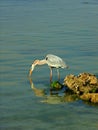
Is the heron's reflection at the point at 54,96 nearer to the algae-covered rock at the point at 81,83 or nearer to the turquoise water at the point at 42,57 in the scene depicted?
the turquoise water at the point at 42,57

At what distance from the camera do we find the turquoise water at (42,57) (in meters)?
11.6

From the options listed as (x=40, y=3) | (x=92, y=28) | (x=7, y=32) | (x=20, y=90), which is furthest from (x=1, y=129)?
(x=40, y=3)

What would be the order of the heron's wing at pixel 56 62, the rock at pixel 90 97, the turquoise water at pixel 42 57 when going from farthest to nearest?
1. the heron's wing at pixel 56 62
2. the rock at pixel 90 97
3. the turquoise water at pixel 42 57

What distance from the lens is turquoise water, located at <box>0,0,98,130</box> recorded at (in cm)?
1157

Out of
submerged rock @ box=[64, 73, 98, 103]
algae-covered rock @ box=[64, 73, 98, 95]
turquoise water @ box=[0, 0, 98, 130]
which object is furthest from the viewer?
algae-covered rock @ box=[64, 73, 98, 95]

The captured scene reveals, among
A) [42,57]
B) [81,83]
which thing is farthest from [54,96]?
[42,57]

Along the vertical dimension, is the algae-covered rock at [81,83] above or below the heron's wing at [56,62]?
below

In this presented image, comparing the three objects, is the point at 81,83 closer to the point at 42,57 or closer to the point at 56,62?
the point at 56,62

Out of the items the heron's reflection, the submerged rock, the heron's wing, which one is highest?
the heron's wing

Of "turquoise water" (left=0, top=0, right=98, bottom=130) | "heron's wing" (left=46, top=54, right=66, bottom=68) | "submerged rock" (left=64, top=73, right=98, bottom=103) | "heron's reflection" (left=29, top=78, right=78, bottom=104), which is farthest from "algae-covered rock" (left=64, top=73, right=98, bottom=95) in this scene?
"heron's wing" (left=46, top=54, right=66, bottom=68)

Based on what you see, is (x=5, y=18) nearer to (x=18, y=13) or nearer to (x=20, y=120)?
(x=18, y=13)

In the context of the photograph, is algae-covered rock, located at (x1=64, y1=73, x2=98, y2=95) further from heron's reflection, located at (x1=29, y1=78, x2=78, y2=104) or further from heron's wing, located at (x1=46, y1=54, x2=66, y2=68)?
heron's wing, located at (x1=46, y1=54, x2=66, y2=68)

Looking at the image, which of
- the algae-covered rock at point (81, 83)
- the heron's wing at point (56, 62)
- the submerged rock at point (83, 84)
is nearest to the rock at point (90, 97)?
the submerged rock at point (83, 84)

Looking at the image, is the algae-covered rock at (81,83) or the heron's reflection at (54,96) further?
the algae-covered rock at (81,83)
